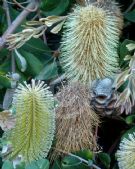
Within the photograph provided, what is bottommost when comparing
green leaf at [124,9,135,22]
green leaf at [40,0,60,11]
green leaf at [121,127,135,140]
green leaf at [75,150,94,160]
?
green leaf at [75,150,94,160]

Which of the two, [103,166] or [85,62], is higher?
[85,62]

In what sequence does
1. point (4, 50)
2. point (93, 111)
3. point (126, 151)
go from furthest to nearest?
point (4, 50)
point (93, 111)
point (126, 151)

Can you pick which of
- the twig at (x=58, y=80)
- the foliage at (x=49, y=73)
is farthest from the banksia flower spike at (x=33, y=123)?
the twig at (x=58, y=80)

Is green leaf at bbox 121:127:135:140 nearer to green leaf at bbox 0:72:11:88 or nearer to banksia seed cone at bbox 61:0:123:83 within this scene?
banksia seed cone at bbox 61:0:123:83

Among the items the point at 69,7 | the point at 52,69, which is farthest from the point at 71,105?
the point at 69,7

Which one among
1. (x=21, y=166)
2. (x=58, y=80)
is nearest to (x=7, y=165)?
(x=21, y=166)

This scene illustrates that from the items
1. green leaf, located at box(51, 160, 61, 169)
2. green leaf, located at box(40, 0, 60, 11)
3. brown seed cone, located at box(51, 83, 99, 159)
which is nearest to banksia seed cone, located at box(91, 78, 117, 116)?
brown seed cone, located at box(51, 83, 99, 159)

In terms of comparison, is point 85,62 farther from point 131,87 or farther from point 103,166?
point 103,166
